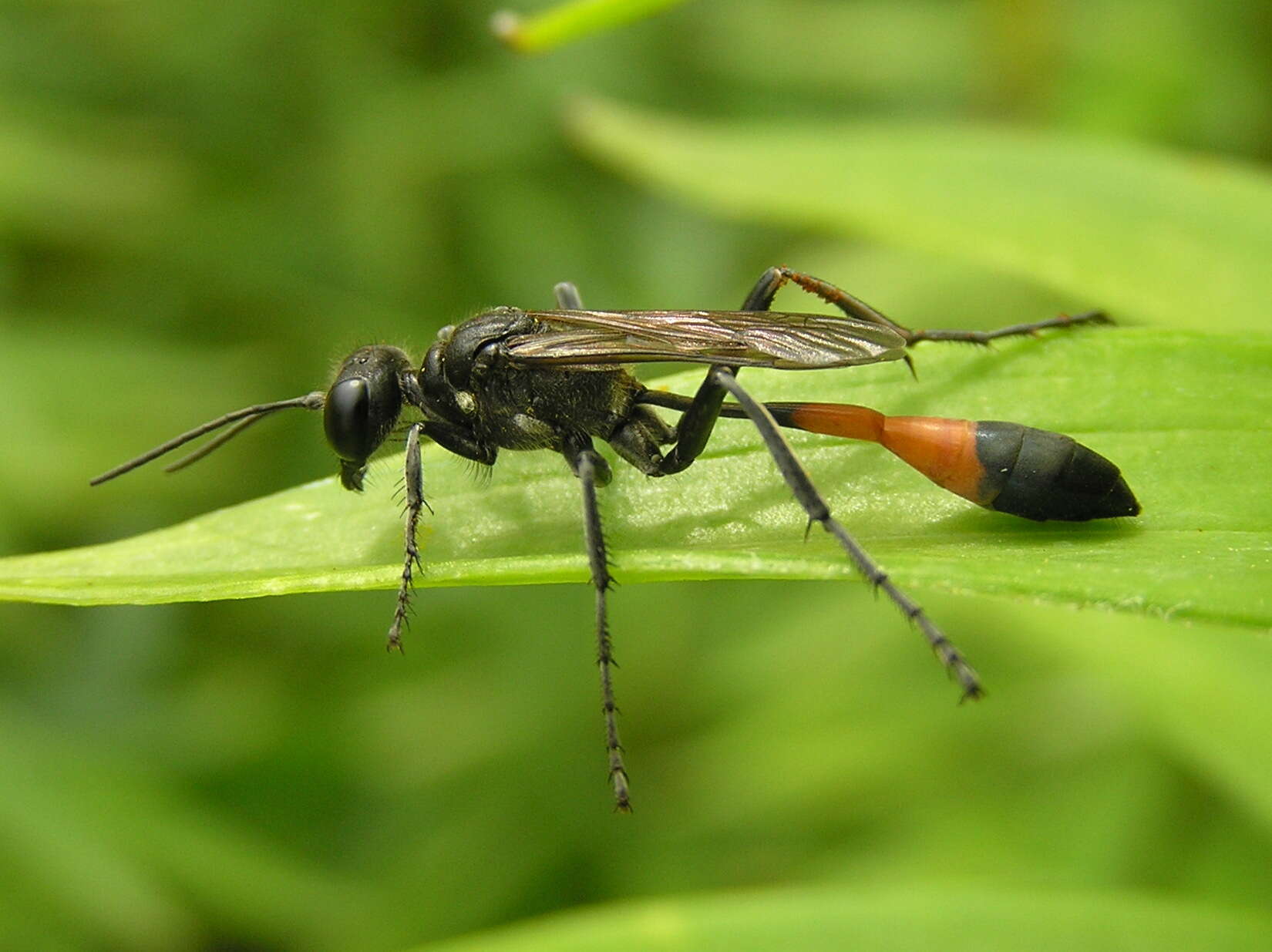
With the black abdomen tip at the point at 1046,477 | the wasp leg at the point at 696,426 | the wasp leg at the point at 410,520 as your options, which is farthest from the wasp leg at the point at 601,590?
the black abdomen tip at the point at 1046,477

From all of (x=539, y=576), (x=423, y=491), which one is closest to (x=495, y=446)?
(x=423, y=491)

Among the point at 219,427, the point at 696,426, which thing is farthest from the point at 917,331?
the point at 219,427

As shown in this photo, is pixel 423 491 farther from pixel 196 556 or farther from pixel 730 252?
pixel 730 252

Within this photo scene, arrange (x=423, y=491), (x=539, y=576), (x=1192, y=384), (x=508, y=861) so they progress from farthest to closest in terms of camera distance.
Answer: (x=508, y=861) < (x=423, y=491) < (x=1192, y=384) < (x=539, y=576)

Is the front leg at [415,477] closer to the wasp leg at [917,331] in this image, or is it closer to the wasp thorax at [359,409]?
the wasp thorax at [359,409]

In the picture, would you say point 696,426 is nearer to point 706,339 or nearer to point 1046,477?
point 706,339

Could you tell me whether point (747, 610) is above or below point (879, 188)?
below

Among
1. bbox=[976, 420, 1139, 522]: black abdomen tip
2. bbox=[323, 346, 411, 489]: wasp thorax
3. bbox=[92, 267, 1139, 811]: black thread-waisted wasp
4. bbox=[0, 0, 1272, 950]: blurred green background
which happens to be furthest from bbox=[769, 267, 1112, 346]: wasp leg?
bbox=[323, 346, 411, 489]: wasp thorax

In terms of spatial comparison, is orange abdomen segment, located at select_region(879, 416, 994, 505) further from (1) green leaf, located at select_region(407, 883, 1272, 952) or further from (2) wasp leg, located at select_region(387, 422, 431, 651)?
(2) wasp leg, located at select_region(387, 422, 431, 651)
